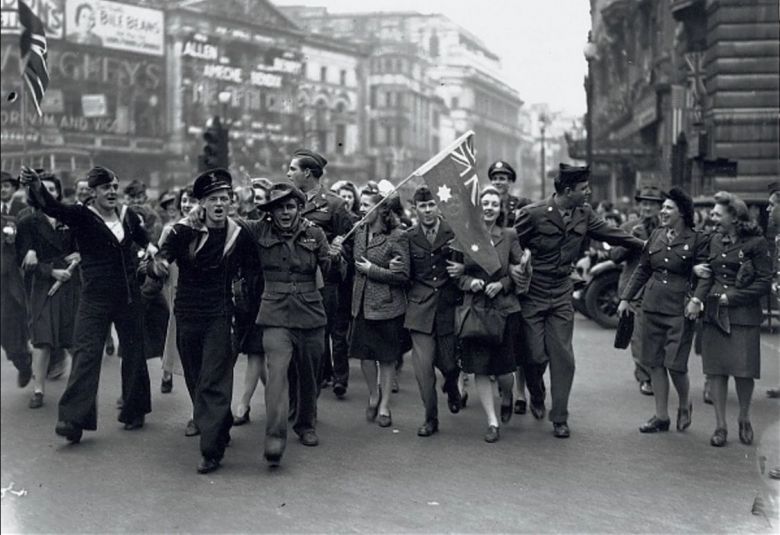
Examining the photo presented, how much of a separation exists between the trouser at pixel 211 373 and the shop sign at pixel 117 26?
150 feet

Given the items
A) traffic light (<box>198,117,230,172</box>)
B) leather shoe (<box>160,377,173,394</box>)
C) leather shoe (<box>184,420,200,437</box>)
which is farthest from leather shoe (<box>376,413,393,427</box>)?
traffic light (<box>198,117,230,172</box>)

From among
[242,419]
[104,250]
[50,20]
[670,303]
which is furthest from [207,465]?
[50,20]

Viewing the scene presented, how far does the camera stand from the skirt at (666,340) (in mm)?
7410

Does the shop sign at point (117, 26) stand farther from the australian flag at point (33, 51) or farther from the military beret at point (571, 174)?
the military beret at point (571, 174)

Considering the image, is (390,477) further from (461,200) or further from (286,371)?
(461,200)

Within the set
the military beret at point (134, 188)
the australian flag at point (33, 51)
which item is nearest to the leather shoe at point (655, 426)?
the australian flag at point (33, 51)

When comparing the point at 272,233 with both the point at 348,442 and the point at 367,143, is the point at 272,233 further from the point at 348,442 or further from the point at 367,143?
the point at 367,143

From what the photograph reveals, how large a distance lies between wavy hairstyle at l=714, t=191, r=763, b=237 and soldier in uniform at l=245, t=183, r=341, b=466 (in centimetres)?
299

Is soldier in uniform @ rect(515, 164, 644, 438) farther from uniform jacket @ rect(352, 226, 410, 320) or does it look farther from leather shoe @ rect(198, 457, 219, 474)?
leather shoe @ rect(198, 457, 219, 474)

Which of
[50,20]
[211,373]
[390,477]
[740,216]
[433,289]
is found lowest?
[390,477]

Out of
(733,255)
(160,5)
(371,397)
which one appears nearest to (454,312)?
(371,397)

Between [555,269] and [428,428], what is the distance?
1.61 meters

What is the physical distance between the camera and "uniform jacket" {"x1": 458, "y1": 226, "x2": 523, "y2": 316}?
290 inches

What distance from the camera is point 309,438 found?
7.09 metres
